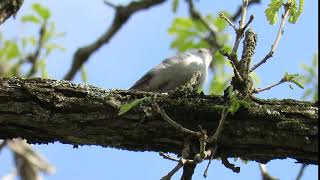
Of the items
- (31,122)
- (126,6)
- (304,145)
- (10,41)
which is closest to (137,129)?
(31,122)

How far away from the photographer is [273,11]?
3.28 metres

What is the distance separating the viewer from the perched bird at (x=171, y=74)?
5.25 metres

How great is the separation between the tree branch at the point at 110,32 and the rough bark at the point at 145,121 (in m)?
3.27

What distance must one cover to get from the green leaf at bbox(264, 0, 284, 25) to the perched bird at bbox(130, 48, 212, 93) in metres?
1.81

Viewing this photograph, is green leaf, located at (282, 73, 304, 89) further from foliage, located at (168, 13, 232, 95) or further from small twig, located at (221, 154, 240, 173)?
foliage, located at (168, 13, 232, 95)

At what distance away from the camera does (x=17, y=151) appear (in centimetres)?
732

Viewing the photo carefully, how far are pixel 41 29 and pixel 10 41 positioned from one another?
2.34 feet

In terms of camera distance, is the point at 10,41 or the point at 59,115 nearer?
the point at 59,115

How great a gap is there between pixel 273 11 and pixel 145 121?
39.9 inches

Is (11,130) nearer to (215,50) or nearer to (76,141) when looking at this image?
(76,141)

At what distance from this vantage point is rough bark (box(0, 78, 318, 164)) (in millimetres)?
3000

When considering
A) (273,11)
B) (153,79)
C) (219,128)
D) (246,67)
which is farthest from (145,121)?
(153,79)

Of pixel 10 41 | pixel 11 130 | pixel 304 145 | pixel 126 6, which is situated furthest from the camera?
pixel 10 41

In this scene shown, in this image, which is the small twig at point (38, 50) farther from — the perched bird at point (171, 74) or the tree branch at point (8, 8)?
the tree branch at point (8, 8)
